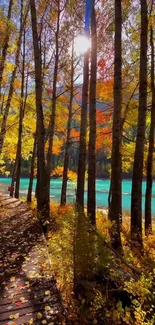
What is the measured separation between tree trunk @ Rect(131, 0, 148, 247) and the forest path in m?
2.79

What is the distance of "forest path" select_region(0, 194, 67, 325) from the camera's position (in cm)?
353

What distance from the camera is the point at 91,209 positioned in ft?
26.9

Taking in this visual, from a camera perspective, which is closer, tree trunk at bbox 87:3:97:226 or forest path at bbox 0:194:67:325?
forest path at bbox 0:194:67:325

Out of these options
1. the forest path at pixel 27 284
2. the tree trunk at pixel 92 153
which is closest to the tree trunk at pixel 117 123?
the tree trunk at pixel 92 153

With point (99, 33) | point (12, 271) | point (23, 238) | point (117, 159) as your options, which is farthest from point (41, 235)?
point (99, 33)

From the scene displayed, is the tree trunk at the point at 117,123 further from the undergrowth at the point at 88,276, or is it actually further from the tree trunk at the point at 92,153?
the undergrowth at the point at 88,276

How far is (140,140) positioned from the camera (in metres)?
7.44

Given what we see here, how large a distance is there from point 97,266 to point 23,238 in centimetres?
350

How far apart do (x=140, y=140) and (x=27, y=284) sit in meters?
4.88

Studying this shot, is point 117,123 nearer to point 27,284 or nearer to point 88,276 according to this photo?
point 88,276

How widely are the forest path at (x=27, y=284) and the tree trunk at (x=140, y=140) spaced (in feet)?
9.16

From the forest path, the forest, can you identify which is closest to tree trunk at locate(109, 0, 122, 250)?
the forest

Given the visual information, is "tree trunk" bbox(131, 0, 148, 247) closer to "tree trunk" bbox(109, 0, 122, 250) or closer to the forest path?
"tree trunk" bbox(109, 0, 122, 250)

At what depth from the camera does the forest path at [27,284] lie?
353 centimetres
